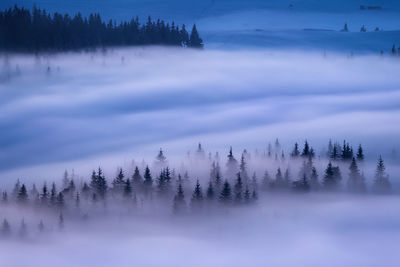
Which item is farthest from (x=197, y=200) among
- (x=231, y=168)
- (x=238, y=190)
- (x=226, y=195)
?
(x=231, y=168)

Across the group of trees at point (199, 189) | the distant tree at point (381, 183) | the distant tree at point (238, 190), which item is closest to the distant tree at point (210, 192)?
the group of trees at point (199, 189)

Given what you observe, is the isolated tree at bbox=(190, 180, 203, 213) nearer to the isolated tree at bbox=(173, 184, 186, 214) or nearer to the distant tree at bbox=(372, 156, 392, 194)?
the isolated tree at bbox=(173, 184, 186, 214)

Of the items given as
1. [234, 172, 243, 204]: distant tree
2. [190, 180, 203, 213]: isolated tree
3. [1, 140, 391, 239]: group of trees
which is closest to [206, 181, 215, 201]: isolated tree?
[1, 140, 391, 239]: group of trees

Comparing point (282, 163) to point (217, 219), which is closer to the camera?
point (217, 219)

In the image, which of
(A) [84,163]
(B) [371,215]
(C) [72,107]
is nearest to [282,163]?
(B) [371,215]

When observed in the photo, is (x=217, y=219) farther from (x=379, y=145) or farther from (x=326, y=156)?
(x=379, y=145)

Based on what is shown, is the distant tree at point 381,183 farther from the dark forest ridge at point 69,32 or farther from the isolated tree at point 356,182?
the dark forest ridge at point 69,32
